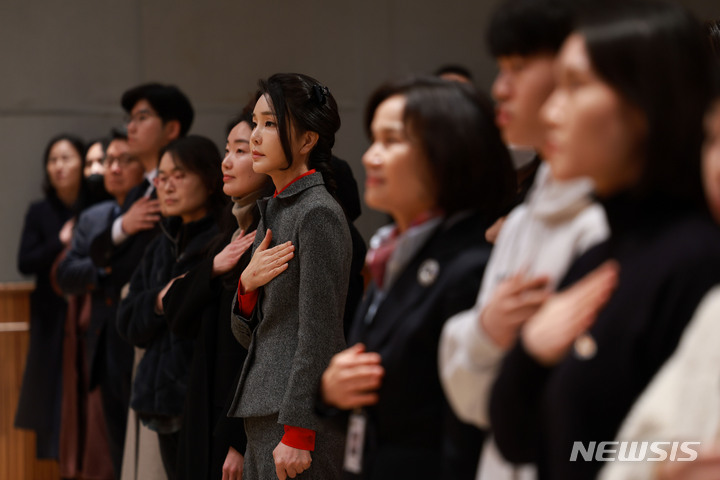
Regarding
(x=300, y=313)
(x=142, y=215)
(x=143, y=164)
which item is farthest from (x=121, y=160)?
(x=300, y=313)

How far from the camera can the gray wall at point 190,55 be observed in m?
5.20

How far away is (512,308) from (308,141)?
4.50 ft

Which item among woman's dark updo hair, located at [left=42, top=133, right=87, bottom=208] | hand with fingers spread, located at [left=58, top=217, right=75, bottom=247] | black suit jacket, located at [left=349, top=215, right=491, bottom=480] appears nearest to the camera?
black suit jacket, located at [left=349, top=215, right=491, bottom=480]

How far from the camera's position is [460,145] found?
1.61m

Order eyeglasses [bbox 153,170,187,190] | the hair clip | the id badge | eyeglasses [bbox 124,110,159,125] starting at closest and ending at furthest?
the id badge, the hair clip, eyeglasses [bbox 153,170,187,190], eyeglasses [bbox 124,110,159,125]

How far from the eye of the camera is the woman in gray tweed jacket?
7.89 ft

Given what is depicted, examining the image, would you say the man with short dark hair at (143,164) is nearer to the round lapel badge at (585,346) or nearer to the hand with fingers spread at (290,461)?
the hand with fingers spread at (290,461)

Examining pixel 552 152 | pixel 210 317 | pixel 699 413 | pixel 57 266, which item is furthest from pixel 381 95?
pixel 57 266

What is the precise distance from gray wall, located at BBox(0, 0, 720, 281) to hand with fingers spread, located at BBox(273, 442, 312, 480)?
3036 mm

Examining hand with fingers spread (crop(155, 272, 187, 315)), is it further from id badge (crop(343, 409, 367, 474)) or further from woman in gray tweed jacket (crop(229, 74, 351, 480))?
id badge (crop(343, 409, 367, 474))

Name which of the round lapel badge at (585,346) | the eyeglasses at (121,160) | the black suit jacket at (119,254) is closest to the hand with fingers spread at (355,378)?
the round lapel badge at (585,346)

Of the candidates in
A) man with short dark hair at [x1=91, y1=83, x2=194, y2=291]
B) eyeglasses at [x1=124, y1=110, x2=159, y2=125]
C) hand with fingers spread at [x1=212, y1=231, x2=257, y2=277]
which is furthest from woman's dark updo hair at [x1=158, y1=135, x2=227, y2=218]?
eyeglasses at [x1=124, y1=110, x2=159, y2=125]

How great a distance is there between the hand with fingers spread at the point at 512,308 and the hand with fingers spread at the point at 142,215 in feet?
9.31

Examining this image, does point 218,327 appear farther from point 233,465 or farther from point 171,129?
point 171,129
